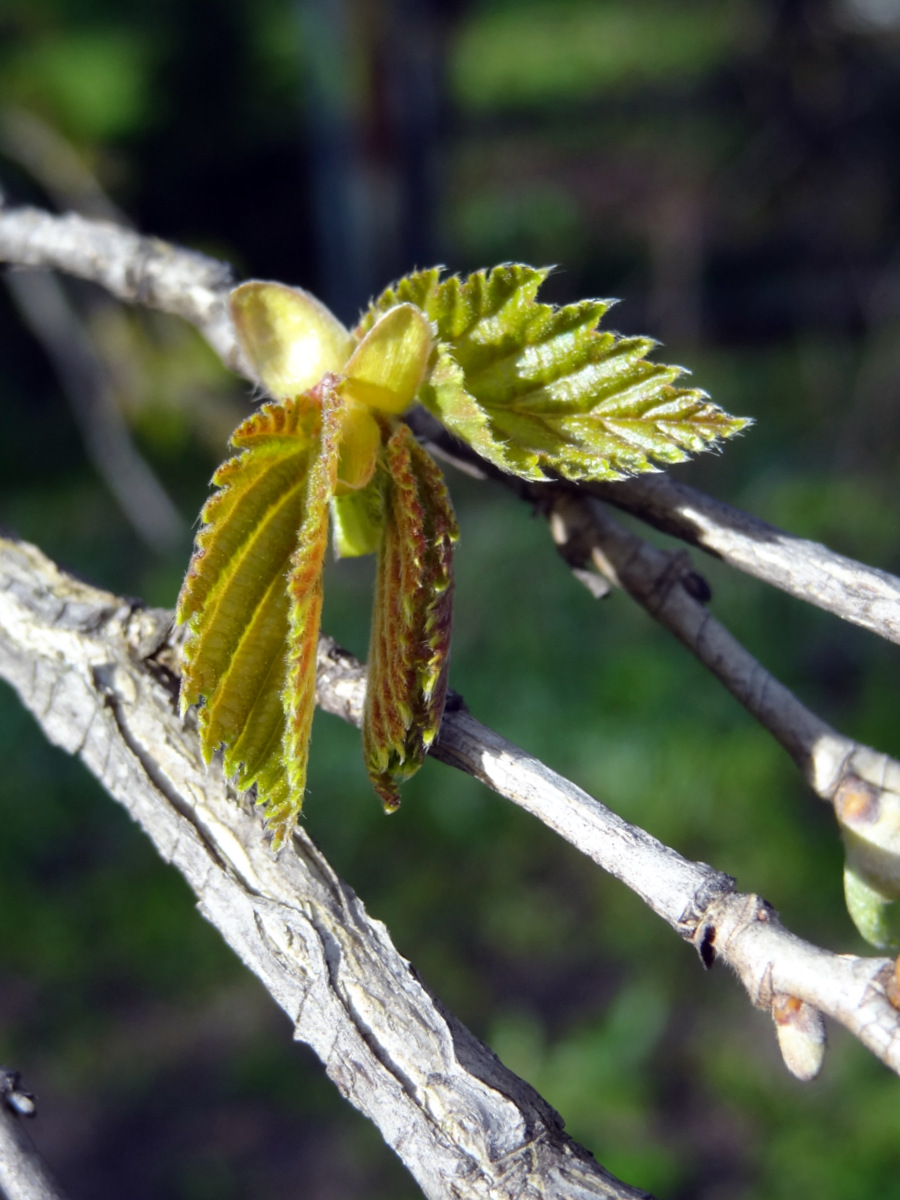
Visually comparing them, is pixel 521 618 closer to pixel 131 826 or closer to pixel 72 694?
pixel 131 826

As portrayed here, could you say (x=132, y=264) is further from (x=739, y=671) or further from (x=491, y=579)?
(x=491, y=579)

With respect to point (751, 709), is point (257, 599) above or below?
above

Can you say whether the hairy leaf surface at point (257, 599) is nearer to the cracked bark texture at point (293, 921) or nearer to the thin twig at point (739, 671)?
the cracked bark texture at point (293, 921)

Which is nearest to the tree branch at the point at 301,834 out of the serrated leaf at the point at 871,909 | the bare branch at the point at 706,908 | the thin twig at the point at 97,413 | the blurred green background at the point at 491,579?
the bare branch at the point at 706,908

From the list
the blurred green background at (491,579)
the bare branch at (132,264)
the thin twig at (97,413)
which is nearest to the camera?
the bare branch at (132,264)

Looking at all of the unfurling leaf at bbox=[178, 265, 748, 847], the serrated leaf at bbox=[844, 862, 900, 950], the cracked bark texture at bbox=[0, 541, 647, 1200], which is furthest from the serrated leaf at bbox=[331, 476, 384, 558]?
the serrated leaf at bbox=[844, 862, 900, 950]

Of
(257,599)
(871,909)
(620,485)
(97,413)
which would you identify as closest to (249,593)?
(257,599)
